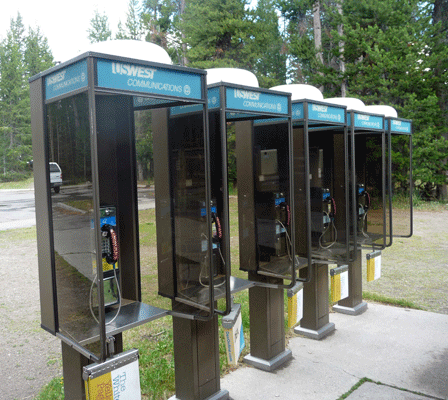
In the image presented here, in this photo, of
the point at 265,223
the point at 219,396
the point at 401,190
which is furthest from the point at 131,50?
the point at 401,190

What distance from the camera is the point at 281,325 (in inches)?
139

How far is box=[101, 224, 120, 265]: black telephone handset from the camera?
2.38 meters

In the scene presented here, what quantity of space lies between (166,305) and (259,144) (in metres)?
1.36

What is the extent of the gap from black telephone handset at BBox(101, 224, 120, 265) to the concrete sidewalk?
139 centimetres

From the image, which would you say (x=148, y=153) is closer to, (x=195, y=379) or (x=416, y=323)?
(x=195, y=379)

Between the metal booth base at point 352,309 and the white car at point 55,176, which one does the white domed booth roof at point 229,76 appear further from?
the metal booth base at point 352,309

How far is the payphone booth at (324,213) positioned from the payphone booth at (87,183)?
159 cm

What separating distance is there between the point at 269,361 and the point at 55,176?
2.15 metres

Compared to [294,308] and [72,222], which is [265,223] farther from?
[72,222]

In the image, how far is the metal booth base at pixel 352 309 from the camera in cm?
457

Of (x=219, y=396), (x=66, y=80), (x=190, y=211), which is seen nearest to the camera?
(x=66, y=80)

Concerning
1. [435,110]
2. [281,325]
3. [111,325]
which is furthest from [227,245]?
[435,110]

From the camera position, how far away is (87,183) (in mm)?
2082

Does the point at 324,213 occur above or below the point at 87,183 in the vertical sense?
below
